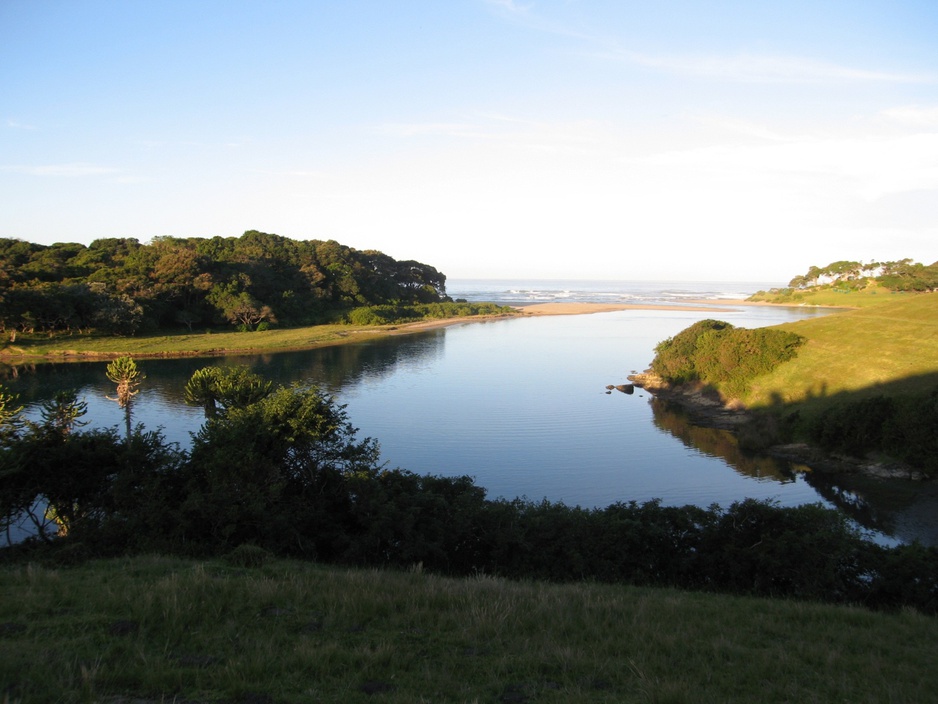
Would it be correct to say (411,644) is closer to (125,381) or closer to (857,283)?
(125,381)

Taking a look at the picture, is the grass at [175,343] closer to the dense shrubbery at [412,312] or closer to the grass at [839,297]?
the dense shrubbery at [412,312]

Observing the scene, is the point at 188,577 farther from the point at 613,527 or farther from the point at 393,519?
the point at 613,527

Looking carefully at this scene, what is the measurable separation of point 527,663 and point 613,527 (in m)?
8.13

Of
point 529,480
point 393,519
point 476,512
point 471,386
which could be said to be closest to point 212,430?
point 393,519

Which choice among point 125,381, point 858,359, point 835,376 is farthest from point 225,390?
point 858,359

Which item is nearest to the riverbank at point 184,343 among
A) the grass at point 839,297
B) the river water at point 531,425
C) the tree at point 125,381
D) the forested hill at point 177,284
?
the forested hill at point 177,284

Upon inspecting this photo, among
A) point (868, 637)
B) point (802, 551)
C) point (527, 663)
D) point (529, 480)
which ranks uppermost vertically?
point (527, 663)

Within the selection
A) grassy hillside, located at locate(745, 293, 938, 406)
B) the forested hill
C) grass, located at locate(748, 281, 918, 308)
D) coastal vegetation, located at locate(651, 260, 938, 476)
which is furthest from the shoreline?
grass, located at locate(748, 281, 918, 308)

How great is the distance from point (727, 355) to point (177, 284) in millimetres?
60051

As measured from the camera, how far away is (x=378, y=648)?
21.8ft

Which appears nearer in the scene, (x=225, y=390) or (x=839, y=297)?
(x=225, y=390)

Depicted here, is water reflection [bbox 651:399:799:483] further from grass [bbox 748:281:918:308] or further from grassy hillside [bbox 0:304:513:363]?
grass [bbox 748:281:918:308]

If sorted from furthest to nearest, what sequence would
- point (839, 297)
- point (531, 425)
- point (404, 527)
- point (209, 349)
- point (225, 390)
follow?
1. point (839, 297)
2. point (209, 349)
3. point (531, 425)
4. point (225, 390)
5. point (404, 527)

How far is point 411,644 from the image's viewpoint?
7.09 meters
